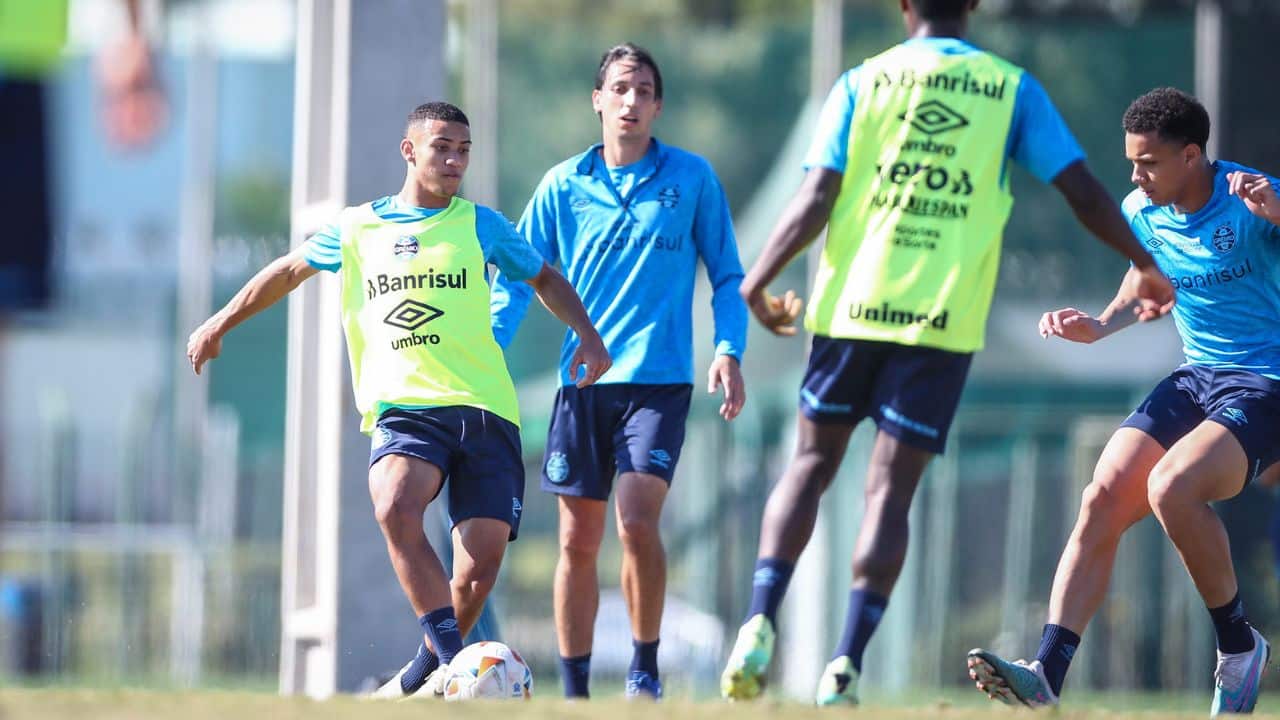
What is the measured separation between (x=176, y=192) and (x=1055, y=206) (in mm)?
11125

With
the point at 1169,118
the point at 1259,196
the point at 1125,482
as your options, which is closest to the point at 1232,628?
the point at 1125,482

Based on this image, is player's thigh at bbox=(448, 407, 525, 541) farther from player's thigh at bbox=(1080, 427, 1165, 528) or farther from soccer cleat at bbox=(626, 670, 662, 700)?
player's thigh at bbox=(1080, 427, 1165, 528)

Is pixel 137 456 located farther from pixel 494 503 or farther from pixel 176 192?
pixel 494 503

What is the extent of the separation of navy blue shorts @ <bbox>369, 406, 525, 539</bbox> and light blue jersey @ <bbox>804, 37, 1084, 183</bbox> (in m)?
1.75

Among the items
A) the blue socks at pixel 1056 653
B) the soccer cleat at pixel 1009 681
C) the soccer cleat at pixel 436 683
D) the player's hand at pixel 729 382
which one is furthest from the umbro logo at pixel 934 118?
the soccer cleat at pixel 436 683

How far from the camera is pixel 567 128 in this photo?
18406 millimetres

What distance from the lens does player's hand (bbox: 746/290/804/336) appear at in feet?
20.2

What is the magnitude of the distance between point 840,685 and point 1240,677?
7.31 feet

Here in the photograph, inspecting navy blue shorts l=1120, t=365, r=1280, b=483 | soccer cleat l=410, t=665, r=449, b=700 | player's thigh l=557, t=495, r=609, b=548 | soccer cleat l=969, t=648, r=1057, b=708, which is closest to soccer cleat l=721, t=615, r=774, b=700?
soccer cleat l=969, t=648, r=1057, b=708

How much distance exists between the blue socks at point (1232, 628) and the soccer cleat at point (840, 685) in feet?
6.96

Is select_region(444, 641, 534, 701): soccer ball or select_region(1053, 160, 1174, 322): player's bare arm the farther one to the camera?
select_region(444, 641, 534, 701): soccer ball

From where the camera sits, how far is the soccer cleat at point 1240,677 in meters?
7.35

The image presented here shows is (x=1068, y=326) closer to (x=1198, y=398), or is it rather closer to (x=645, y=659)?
(x=1198, y=398)

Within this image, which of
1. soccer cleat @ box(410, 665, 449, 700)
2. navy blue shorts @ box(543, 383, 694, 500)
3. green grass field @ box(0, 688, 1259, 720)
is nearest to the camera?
green grass field @ box(0, 688, 1259, 720)
